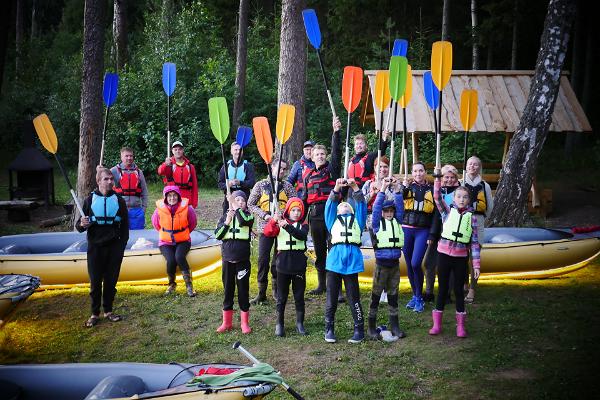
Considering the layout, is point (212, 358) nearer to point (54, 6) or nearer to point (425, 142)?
point (425, 142)

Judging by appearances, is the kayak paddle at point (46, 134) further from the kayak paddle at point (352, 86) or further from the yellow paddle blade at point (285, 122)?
the kayak paddle at point (352, 86)

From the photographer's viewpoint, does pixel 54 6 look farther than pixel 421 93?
Result: Yes

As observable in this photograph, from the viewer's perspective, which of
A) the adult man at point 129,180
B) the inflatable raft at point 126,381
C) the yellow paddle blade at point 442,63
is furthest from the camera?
the adult man at point 129,180

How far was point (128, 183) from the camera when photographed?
7.84 m

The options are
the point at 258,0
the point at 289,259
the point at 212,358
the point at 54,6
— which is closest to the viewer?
the point at 212,358

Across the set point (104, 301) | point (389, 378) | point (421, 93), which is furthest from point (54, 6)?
point (389, 378)

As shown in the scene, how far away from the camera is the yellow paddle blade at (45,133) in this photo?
23.4ft

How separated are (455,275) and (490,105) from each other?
6.39 m

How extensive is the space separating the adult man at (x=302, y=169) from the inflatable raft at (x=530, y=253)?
113cm

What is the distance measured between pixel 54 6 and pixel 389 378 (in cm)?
3683

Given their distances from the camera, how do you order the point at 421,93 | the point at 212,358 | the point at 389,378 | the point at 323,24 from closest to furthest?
the point at 389,378, the point at 212,358, the point at 421,93, the point at 323,24

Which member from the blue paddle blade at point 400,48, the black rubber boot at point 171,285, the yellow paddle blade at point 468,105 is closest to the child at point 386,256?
the yellow paddle blade at point 468,105

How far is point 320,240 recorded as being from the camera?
6.90 metres

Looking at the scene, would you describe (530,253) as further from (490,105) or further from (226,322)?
(490,105)
